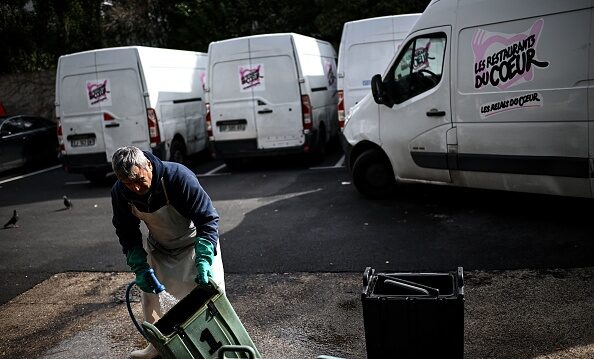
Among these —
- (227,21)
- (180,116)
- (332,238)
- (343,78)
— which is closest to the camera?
(332,238)

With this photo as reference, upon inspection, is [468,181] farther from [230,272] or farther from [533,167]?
[230,272]

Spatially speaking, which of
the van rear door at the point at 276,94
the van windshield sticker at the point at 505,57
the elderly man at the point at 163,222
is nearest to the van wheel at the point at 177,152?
the van rear door at the point at 276,94

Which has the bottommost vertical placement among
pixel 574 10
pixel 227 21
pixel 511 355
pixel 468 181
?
pixel 511 355

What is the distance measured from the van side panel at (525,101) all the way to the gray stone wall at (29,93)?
1558cm

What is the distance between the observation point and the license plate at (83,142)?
36.1ft

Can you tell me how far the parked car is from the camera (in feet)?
44.5

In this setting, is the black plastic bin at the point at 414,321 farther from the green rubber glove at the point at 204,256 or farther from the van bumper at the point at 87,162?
the van bumper at the point at 87,162

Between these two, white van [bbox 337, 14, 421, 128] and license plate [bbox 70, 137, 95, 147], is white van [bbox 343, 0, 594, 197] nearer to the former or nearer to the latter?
white van [bbox 337, 14, 421, 128]

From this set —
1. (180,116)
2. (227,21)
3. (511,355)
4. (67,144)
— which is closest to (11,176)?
(67,144)

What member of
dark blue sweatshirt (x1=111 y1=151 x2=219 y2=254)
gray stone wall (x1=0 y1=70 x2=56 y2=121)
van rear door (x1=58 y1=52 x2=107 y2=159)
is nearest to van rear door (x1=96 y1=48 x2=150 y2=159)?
van rear door (x1=58 y1=52 x2=107 y2=159)

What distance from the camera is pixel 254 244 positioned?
22.1ft

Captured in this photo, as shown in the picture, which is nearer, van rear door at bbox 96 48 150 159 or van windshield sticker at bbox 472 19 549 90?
van windshield sticker at bbox 472 19 549 90

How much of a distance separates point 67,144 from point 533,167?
8718mm

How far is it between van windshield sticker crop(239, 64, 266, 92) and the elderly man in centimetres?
721
